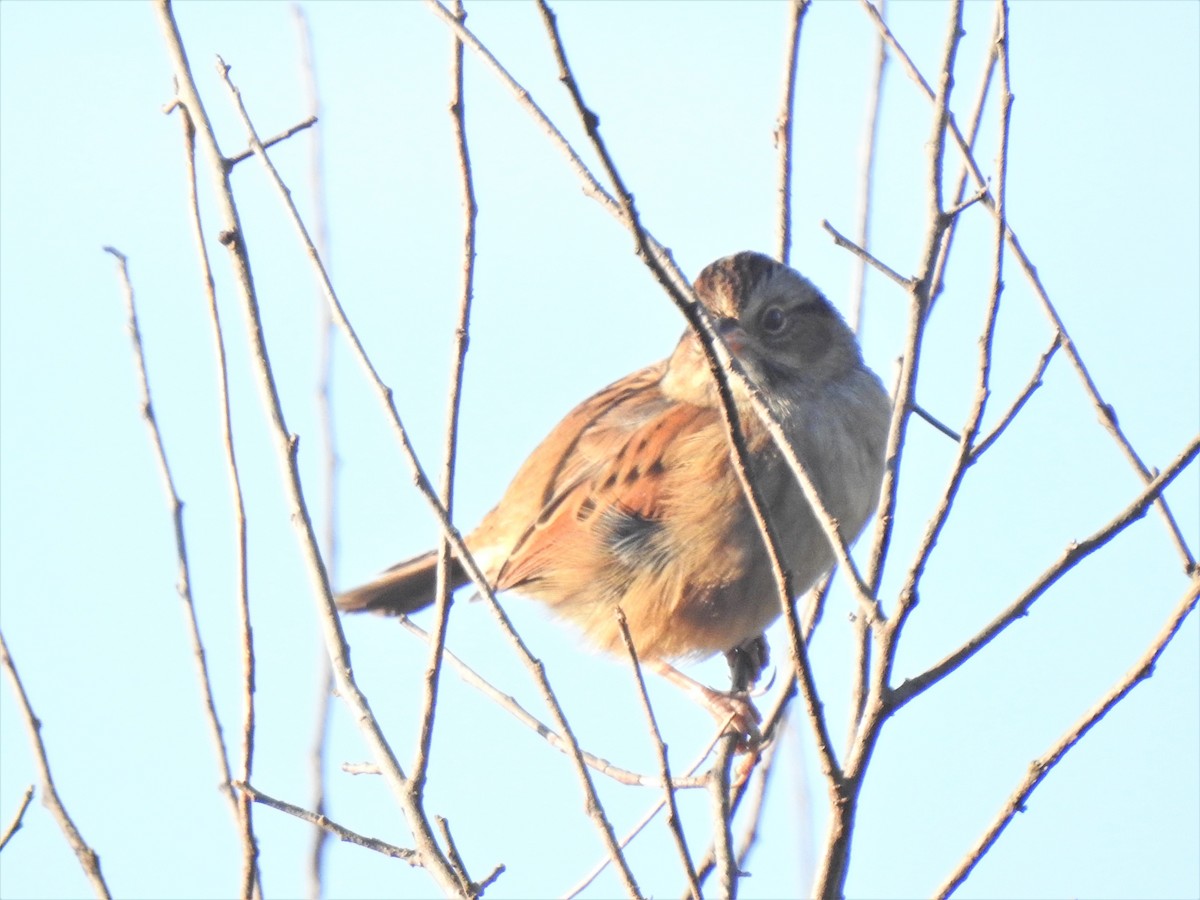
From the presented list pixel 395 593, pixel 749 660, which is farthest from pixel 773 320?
pixel 395 593

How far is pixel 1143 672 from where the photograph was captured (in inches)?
113

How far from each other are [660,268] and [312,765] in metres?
2.25

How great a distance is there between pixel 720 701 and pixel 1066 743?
9.89ft

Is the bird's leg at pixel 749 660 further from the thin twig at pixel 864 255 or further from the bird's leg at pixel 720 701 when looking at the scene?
the thin twig at pixel 864 255

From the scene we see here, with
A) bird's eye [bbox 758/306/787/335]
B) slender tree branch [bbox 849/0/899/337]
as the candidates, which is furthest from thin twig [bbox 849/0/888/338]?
bird's eye [bbox 758/306/787/335]

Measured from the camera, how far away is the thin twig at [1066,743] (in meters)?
2.87

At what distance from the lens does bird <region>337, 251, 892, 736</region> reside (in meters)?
5.66

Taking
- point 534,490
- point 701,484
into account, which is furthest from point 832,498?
point 534,490

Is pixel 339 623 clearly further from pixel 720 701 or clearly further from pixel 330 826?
pixel 720 701

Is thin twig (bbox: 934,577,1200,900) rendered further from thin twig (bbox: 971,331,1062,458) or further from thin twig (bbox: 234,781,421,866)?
thin twig (bbox: 234,781,421,866)

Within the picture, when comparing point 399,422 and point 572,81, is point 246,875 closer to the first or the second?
point 399,422

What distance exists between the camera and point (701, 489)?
578 cm

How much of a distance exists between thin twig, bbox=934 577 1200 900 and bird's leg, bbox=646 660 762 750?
245 centimetres

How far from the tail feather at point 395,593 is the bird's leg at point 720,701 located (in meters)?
1.30
